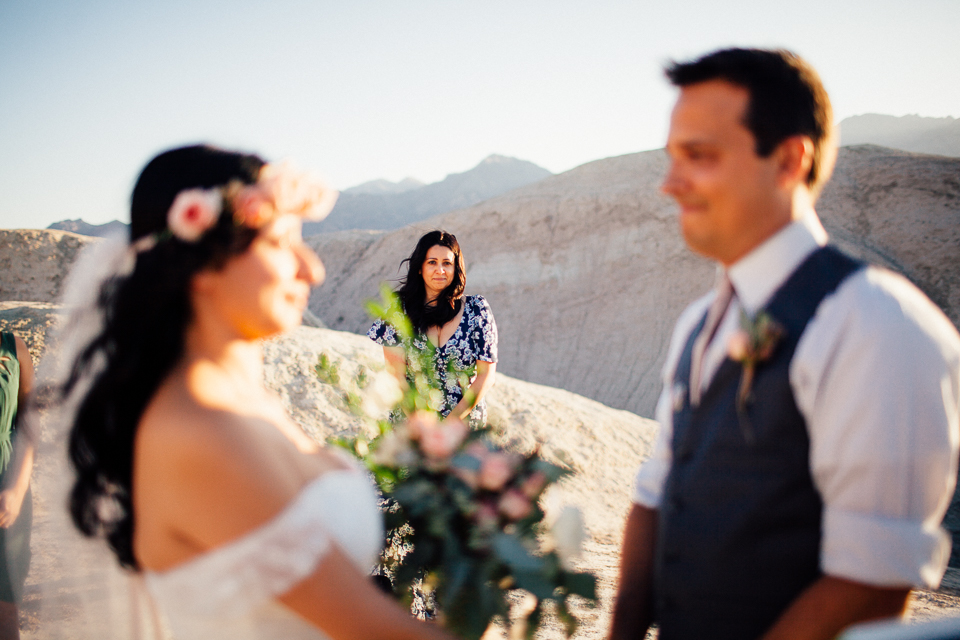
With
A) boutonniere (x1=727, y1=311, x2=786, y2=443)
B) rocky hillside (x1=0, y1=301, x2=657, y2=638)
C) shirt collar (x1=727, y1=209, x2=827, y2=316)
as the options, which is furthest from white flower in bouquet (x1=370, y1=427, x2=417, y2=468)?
rocky hillside (x1=0, y1=301, x2=657, y2=638)

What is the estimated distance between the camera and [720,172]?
1159mm

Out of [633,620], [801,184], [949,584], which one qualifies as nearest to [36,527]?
[633,620]

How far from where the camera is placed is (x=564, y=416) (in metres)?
7.73

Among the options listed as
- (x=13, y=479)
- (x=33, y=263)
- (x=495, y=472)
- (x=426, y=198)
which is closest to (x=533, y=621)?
(x=495, y=472)

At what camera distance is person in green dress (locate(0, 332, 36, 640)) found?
2.51 metres

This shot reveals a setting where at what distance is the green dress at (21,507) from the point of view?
8.27 ft

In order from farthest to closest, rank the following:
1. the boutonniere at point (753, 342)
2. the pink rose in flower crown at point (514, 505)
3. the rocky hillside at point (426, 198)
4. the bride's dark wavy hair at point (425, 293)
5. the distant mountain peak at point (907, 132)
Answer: the rocky hillside at point (426, 198) < the distant mountain peak at point (907, 132) < the bride's dark wavy hair at point (425, 293) < the pink rose in flower crown at point (514, 505) < the boutonniere at point (753, 342)

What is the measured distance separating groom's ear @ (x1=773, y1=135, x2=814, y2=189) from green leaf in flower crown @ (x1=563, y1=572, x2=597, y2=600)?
3.09 ft

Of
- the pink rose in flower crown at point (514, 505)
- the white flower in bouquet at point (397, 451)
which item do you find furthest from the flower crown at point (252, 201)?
the pink rose in flower crown at point (514, 505)

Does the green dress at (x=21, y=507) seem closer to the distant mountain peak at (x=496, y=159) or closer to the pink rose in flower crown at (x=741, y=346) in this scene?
the pink rose in flower crown at (x=741, y=346)

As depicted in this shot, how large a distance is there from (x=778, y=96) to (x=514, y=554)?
1091 mm

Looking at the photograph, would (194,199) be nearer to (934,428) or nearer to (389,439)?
(389,439)

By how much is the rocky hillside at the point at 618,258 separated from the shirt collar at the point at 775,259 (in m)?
13.7

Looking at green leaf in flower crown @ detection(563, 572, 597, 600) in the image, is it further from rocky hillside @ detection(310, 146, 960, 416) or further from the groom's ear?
rocky hillside @ detection(310, 146, 960, 416)
